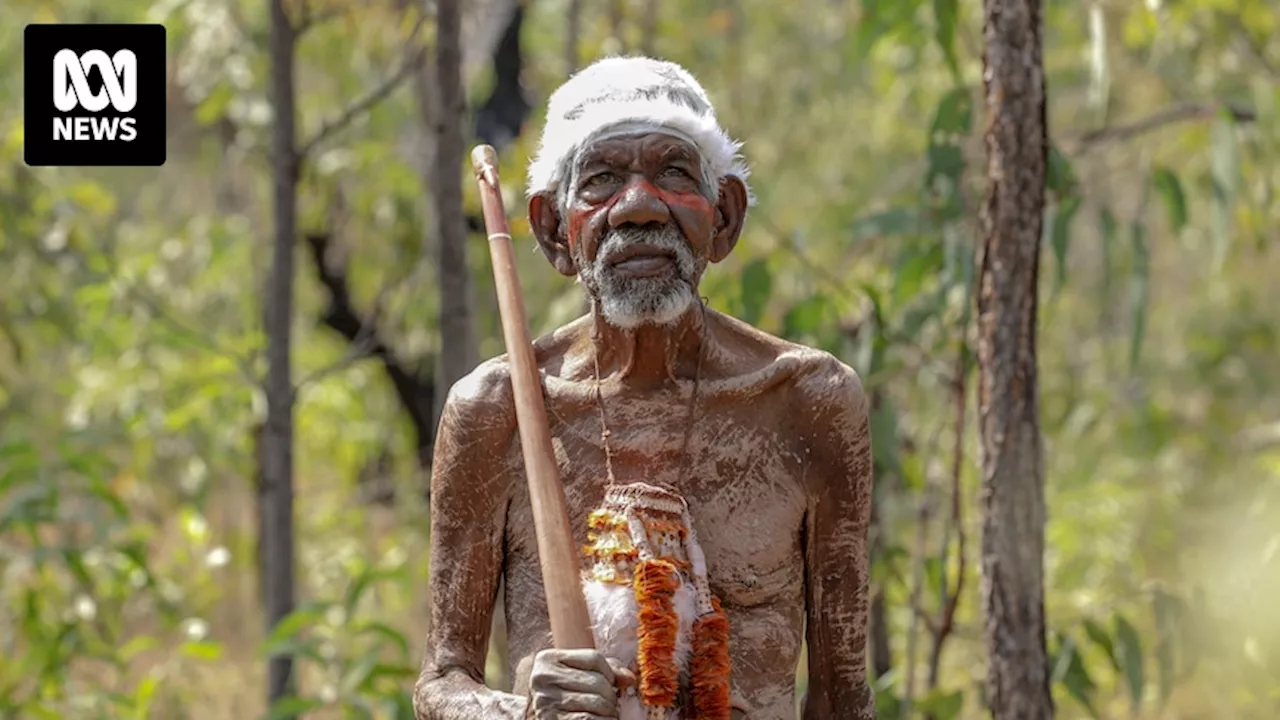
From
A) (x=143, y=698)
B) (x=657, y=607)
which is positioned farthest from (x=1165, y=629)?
(x=143, y=698)

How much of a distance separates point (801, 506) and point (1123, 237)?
745 centimetres

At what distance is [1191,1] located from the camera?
6.50m

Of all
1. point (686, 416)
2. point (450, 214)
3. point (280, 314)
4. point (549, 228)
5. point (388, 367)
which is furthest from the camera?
point (388, 367)

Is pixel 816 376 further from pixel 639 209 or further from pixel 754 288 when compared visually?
pixel 754 288

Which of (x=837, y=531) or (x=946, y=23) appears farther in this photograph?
(x=946, y=23)

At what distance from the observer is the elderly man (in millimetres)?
2307

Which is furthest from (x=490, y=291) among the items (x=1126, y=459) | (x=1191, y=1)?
(x=1126, y=459)

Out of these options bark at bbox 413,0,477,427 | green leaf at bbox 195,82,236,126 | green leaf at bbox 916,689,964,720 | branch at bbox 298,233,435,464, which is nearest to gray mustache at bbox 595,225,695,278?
bark at bbox 413,0,477,427

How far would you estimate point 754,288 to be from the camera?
159 inches

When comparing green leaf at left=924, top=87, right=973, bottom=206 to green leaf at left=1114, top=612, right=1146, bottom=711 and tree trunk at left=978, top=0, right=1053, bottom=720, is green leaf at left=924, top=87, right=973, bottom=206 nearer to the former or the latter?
tree trunk at left=978, top=0, right=1053, bottom=720

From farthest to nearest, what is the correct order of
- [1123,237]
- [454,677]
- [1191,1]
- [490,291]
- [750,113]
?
[750,113], [1123,237], [1191,1], [490,291], [454,677]

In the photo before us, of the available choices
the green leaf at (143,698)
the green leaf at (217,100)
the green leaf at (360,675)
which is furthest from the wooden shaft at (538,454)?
the green leaf at (217,100)

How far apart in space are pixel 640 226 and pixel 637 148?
0.38 feet

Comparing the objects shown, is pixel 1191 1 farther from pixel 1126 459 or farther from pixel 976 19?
pixel 1126 459
